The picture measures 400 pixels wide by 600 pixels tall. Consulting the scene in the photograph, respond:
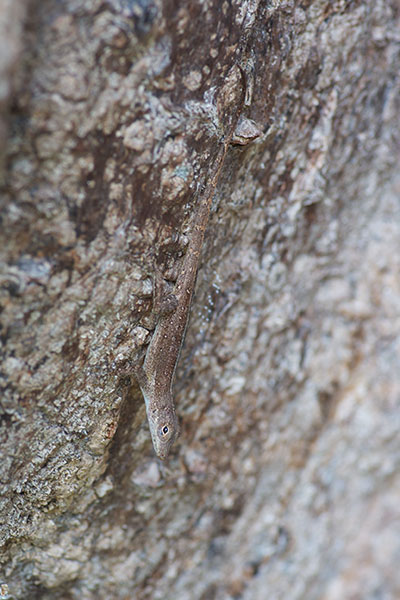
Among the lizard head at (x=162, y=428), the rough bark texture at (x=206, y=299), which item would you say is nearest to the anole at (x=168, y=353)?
the lizard head at (x=162, y=428)

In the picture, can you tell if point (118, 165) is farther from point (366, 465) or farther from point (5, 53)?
point (366, 465)

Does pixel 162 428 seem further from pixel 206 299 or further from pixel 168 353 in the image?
pixel 206 299

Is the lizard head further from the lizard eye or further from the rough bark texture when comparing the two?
the rough bark texture

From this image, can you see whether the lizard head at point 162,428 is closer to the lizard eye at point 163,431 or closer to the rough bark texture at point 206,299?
the lizard eye at point 163,431

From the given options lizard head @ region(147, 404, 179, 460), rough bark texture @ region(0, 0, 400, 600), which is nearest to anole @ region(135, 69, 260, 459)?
lizard head @ region(147, 404, 179, 460)

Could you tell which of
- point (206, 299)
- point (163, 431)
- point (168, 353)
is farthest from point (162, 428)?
point (206, 299)

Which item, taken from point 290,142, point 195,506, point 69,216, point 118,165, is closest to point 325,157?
point 290,142
